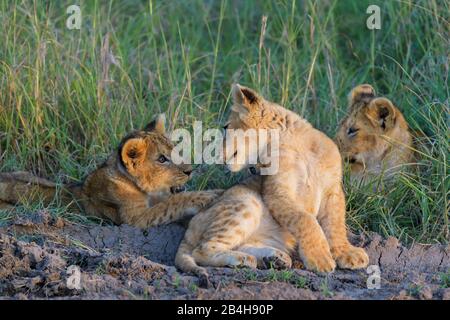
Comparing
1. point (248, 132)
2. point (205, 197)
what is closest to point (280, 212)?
point (248, 132)

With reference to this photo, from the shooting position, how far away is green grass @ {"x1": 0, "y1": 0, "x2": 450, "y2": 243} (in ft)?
25.2

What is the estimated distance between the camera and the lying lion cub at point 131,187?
759 centimetres

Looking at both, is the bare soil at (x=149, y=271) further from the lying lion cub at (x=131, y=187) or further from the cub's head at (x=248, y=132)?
→ the cub's head at (x=248, y=132)

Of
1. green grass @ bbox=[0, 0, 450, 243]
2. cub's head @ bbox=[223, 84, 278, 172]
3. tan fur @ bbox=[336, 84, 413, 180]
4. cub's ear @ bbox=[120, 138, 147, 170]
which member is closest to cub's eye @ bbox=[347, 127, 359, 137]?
tan fur @ bbox=[336, 84, 413, 180]

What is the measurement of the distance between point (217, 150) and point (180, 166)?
1.65 ft

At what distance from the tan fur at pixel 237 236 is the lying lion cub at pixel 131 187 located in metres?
0.53

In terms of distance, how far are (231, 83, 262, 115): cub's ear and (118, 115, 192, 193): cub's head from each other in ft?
2.91

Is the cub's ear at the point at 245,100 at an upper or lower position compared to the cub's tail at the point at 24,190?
upper

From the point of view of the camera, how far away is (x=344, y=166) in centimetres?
789

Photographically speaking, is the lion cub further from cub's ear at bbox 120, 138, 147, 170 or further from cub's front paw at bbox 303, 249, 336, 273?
cub's ear at bbox 120, 138, 147, 170

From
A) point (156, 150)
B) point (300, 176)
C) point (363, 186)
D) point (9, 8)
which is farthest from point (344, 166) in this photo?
point (9, 8)

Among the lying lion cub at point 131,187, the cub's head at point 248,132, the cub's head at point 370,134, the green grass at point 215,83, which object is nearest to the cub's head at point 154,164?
the lying lion cub at point 131,187

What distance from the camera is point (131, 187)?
25.7ft

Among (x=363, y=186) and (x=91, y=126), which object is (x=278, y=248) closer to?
(x=363, y=186)
